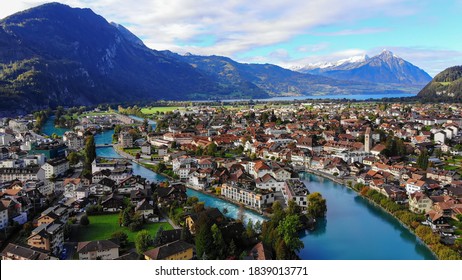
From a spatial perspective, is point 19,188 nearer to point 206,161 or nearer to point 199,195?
point 199,195

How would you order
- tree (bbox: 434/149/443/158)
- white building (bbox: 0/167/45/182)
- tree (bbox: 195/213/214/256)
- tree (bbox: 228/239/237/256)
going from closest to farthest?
tree (bbox: 195/213/214/256)
tree (bbox: 228/239/237/256)
white building (bbox: 0/167/45/182)
tree (bbox: 434/149/443/158)

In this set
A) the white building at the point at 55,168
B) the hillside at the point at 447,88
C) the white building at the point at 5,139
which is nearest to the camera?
the white building at the point at 55,168

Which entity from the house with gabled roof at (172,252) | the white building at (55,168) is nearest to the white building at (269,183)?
the house with gabled roof at (172,252)

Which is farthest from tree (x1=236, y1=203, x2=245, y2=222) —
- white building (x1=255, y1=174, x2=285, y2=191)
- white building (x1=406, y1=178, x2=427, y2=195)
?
white building (x1=406, y1=178, x2=427, y2=195)

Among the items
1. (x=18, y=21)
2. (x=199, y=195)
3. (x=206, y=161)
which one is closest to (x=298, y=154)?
(x=206, y=161)

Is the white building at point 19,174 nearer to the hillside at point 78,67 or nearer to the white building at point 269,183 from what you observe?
the white building at point 269,183

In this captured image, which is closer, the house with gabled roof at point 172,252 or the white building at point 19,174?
the house with gabled roof at point 172,252

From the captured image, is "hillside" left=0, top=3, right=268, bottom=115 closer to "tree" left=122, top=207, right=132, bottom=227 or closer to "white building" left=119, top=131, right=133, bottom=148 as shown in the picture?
"white building" left=119, top=131, right=133, bottom=148
